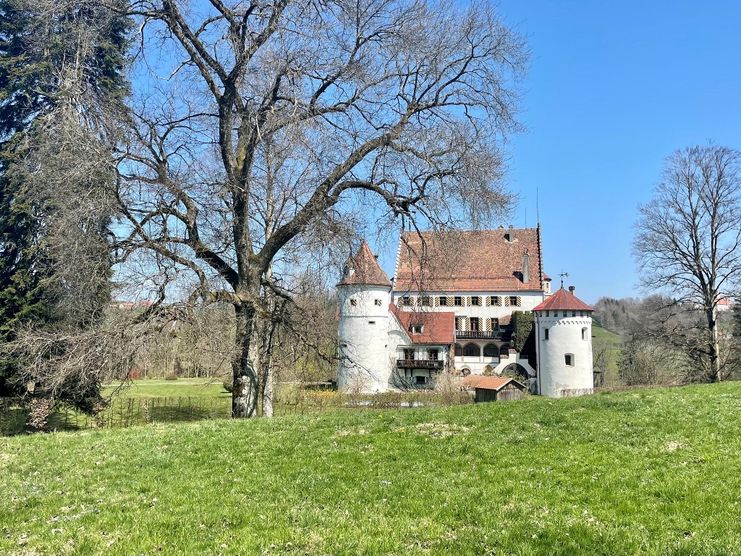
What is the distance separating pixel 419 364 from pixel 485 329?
30.5 ft

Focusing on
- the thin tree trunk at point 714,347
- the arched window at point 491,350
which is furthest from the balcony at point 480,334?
the thin tree trunk at point 714,347

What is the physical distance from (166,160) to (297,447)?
706cm

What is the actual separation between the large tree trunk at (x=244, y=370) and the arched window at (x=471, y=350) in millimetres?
39033

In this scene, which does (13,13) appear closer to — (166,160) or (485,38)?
(166,160)

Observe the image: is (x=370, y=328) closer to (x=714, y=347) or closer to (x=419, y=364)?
(x=419, y=364)

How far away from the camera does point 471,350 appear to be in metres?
50.3

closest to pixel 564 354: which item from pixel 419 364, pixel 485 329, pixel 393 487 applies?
pixel 485 329

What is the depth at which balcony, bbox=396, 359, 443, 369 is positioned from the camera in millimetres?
43688

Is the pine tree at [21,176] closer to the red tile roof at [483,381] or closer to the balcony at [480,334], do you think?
the red tile roof at [483,381]

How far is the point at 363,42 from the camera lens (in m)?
11.5

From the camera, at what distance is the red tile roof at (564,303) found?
4112 cm

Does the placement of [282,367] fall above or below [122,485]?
above

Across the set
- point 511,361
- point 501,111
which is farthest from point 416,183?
point 511,361

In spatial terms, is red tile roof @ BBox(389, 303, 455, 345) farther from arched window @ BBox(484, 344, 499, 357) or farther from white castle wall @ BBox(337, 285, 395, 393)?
arched window @ BBox(484, 344, 499, 357)
